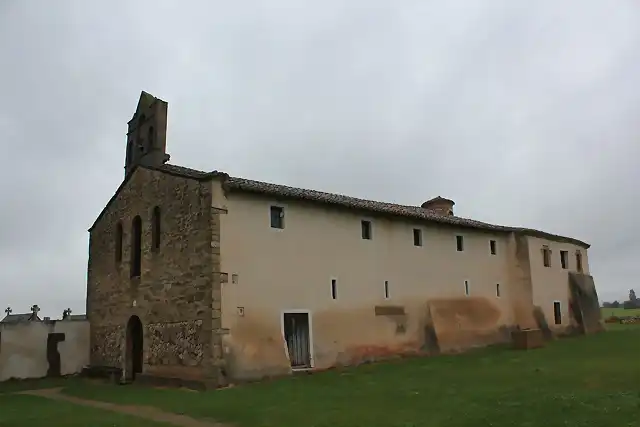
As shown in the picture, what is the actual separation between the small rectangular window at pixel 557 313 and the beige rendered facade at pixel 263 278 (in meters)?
3.88

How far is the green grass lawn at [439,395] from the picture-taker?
32.2 feet

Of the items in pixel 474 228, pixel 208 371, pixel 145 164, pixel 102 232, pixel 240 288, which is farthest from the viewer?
pixel 474 228

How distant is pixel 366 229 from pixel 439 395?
10.2 metres

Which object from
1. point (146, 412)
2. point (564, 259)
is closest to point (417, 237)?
point (564, 259)

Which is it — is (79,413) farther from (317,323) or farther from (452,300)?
(452,300)

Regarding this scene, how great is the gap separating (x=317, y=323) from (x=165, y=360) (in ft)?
17.2

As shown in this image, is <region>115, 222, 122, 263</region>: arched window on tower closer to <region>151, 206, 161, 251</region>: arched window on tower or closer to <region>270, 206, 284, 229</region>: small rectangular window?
<region>151, 206, 161, 251</region>: arched window on tower

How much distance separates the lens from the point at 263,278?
1812 centimetres

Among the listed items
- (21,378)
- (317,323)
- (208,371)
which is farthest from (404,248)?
(21,378)

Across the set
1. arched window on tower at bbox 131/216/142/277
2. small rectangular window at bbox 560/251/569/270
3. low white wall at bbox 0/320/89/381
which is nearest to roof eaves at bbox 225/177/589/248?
small rectangular window at bbox 560/251/569/270

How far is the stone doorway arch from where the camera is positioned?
21.1 m

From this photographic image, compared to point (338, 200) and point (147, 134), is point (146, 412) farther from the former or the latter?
point (147, 134)

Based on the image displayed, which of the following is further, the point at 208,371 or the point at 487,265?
the point at 487,265

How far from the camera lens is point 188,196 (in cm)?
1856
